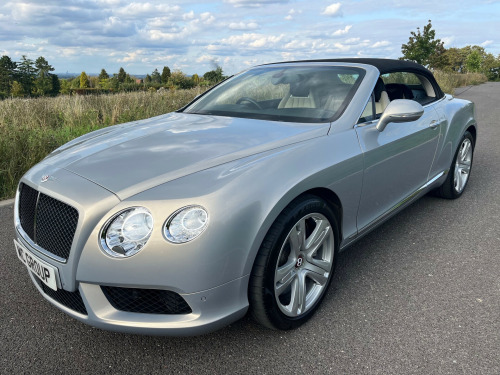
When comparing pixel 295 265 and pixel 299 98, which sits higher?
pixel 299 98

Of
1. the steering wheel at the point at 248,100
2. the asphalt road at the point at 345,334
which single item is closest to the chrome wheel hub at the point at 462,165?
the asphalt road at the point at 345,334

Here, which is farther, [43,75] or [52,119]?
[43,75]

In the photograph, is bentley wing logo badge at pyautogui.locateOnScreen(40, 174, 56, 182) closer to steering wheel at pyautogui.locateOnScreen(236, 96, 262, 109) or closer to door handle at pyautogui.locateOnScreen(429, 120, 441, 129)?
steering wheel at pyautogui.locateOnScreen(236, 96, 262, 109)

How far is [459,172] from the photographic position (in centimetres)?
457

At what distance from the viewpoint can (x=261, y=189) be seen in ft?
6.67

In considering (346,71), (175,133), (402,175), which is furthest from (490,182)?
(175,133)

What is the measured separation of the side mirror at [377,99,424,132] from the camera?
2.82 m

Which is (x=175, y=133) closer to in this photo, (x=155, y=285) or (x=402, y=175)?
(x=155, y=285)

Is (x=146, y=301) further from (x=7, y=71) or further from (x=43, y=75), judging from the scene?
(x=43, y=75)

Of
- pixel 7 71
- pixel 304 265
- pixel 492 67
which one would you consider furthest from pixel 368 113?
pixel 492 67

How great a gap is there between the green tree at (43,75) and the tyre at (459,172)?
6983 centimetres

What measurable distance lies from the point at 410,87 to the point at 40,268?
3.52 metres

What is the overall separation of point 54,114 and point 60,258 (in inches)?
277

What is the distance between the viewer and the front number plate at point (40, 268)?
2.01m
